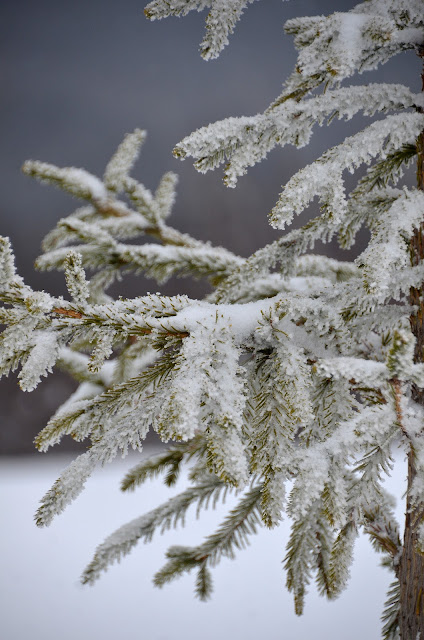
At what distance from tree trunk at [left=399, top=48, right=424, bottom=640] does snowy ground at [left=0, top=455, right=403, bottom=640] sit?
222 cm

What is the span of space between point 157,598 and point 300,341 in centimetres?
339

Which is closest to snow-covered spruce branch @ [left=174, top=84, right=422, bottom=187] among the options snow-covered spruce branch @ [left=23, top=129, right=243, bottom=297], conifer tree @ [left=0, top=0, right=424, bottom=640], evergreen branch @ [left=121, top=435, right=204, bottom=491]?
conifer tree @ [left=0, top=0, right=424, bottom=640]

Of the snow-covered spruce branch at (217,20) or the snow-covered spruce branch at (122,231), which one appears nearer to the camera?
the snow-covered spruce branch at (217,20)

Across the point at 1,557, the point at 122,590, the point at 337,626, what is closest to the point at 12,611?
the point at 122,590

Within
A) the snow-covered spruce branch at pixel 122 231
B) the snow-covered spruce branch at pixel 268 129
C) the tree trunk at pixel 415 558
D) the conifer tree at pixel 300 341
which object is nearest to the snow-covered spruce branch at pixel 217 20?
the conifer tree at pixel 300 341

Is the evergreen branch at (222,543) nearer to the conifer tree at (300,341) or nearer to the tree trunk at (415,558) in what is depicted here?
the conifer tree at (300,341)

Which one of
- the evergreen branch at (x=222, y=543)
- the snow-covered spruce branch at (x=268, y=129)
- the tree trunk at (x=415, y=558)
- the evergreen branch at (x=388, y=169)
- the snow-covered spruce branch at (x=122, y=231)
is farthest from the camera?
the snow-covered spruce branch at (x=122, y=231)

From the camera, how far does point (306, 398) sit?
780 mm

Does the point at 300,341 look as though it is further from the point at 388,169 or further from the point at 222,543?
the point at 222,543

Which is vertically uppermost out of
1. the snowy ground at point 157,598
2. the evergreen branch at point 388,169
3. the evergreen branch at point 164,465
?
the evergreen branch at point 388,169

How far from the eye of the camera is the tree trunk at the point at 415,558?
1101 mm

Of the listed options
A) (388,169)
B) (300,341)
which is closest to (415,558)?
(300,341)

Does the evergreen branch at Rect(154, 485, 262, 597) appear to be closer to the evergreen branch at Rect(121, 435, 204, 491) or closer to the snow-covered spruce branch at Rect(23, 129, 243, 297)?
the evergreen branch at Rect(121, 435, 204, 491)

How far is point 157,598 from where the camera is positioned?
3.41m
